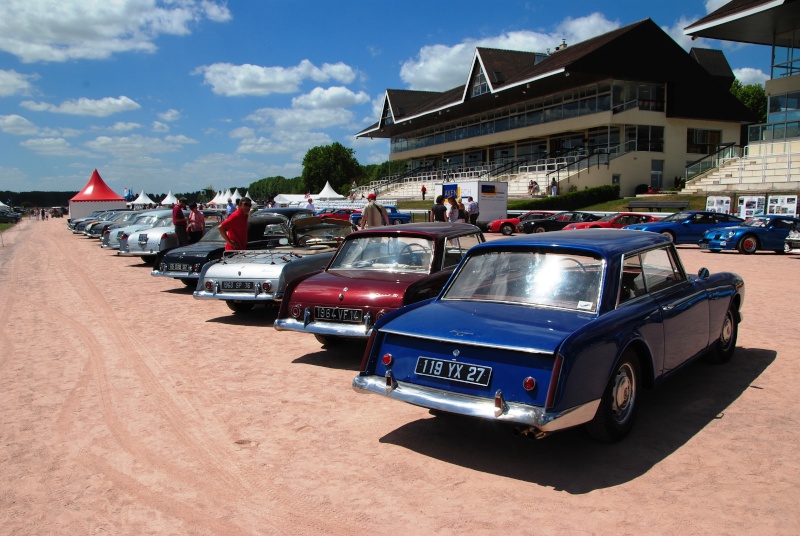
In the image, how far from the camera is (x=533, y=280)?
16.5 ft

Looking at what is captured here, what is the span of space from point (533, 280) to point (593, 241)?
0.65 metres

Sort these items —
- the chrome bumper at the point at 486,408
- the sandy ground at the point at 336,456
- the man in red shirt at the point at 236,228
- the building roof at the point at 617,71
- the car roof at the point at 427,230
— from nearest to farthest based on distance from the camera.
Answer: the sandy ground at the point at 336,456 → the chrome bumper at the point at 486,408 → the car roof at the point at 427,230 → the man in red shirt at the point at 236,228 → the building roof at the point at 617,71

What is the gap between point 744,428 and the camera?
16.1 feet

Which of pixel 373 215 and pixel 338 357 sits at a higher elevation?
pixel 373 215

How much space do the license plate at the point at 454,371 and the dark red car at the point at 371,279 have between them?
75.2 inches

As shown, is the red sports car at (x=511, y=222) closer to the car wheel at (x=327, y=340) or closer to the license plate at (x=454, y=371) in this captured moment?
the car wheel at (x=327, y=340)

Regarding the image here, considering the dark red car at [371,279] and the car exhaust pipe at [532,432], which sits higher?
the dark red car at [371,279]

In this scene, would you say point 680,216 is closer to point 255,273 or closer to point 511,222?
point 511,222

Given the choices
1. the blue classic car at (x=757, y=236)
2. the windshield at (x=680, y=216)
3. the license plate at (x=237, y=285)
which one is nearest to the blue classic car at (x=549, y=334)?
the license plate at (x=237, y=285)

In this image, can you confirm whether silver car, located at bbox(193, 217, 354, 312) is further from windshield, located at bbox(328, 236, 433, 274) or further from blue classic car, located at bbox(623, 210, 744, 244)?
blue classic car, located at bbox(623, 210, 744, 244)

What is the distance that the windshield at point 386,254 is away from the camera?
7383 mm

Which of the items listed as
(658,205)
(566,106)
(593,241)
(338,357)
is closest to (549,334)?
(593,241)

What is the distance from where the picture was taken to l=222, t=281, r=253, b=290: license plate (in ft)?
29.2

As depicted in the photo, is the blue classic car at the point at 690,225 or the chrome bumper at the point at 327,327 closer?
the chrome bumper at the point at 327,327
